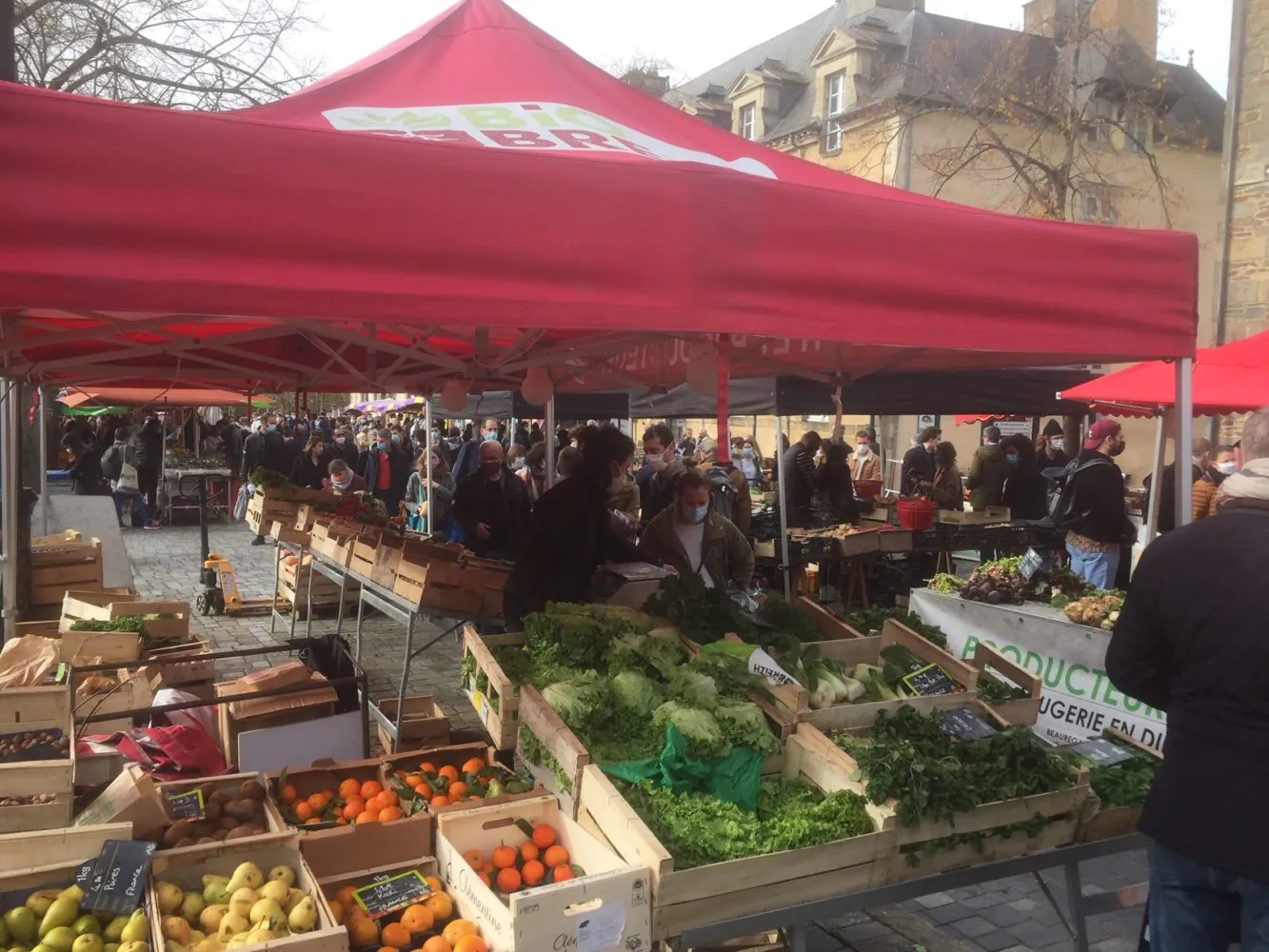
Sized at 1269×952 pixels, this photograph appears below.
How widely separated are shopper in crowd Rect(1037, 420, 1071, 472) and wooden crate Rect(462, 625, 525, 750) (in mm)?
13751

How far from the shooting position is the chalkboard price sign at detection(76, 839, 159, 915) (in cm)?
245

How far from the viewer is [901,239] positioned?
9.32ft

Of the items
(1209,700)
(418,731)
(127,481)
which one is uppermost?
(1209,700)

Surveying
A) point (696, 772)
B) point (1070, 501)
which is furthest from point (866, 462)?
point (696, 772)

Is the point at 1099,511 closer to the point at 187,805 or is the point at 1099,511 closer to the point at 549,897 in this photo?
the point at 549,897

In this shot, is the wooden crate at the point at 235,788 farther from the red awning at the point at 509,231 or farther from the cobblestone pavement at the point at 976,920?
the cobblestone pavement at the point at 976,920

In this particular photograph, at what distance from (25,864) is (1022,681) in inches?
142

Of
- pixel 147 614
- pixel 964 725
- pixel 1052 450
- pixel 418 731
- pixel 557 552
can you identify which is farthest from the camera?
pixel 1052 450

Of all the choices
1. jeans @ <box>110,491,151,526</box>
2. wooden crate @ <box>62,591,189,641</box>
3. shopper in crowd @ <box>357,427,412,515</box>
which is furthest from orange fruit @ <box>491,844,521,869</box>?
jeans @ <box>110,491,151,526</box>

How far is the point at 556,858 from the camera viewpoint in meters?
2.83

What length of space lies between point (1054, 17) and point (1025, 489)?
15720 mm

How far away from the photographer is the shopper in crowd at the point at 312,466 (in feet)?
45.2

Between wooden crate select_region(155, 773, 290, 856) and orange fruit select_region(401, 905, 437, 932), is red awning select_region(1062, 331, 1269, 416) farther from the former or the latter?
wooden crate select_region(155, 773, 290, 856)

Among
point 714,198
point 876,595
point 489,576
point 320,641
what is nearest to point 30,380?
point 320,641
